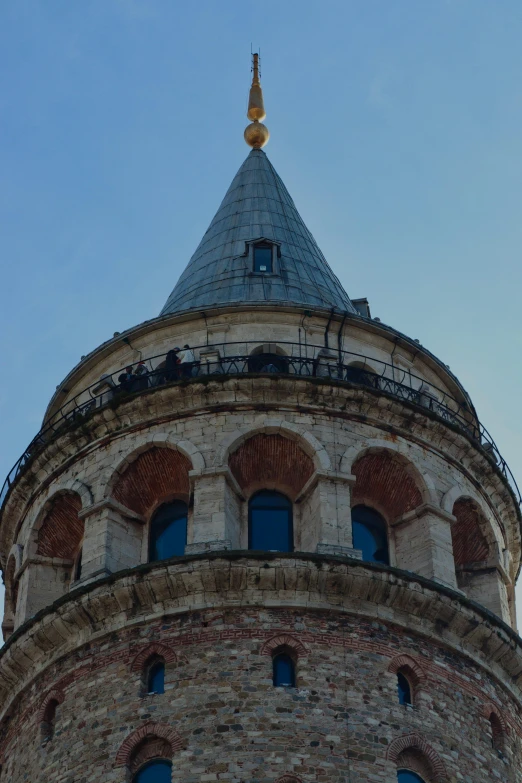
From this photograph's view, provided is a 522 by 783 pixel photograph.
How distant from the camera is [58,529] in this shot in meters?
33.2

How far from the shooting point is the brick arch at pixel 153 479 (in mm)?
32250

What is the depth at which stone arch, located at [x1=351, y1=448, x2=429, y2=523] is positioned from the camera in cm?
3244

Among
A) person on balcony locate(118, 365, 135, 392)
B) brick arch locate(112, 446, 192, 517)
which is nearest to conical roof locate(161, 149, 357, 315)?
person on balcony locate(118, 365, 135, 392)

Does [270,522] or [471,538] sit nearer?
[270,522]

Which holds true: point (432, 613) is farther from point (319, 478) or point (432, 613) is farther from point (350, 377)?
point (350, 377)

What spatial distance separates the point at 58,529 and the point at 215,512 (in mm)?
3877

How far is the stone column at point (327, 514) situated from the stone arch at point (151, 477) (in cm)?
225

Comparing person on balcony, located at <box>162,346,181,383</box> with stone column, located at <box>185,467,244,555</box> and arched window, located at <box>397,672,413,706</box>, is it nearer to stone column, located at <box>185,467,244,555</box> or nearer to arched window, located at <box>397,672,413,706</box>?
stone column, located at <box>185,467,244,555</box>

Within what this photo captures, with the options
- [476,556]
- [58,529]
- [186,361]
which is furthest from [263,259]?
[476,556]

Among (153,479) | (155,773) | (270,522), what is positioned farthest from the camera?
(153,479)

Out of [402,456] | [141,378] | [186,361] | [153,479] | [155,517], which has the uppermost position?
[186,361]

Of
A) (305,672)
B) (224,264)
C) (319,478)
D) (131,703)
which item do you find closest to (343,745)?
(305,672)

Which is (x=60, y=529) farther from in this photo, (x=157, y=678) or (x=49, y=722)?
(x=157, y=678)

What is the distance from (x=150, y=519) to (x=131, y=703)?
5.01 metres
